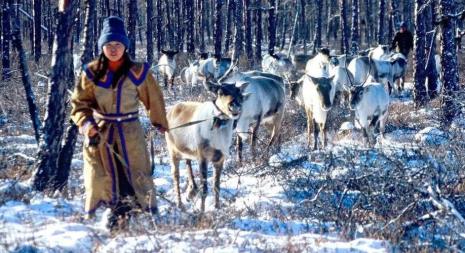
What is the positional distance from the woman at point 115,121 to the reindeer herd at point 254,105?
1.08 m

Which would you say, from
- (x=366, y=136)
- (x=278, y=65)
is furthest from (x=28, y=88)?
(x=278, y=65)

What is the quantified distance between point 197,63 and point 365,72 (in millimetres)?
6599

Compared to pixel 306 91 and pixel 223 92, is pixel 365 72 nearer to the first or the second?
pixel 306 91

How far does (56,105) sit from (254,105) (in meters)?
4.24

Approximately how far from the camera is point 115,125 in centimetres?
527

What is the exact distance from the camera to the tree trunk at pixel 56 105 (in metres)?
7.05

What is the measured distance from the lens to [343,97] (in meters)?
15.8

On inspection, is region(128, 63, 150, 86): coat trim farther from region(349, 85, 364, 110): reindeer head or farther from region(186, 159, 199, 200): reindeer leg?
region(349, 85, 364, 110): reindeer head

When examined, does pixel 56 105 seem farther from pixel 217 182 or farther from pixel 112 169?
pixel 112 169

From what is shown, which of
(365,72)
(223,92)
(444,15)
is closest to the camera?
(223,92)

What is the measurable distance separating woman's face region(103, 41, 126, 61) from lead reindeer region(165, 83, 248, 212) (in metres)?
1.86

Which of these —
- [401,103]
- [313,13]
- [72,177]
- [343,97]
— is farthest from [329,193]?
[313,13]

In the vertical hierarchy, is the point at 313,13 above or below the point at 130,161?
above

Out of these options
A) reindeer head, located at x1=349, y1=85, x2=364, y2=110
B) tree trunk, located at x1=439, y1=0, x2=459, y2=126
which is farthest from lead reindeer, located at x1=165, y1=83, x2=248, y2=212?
tree trunk, located at x1=439, y1=0, x2=459, y2=126
